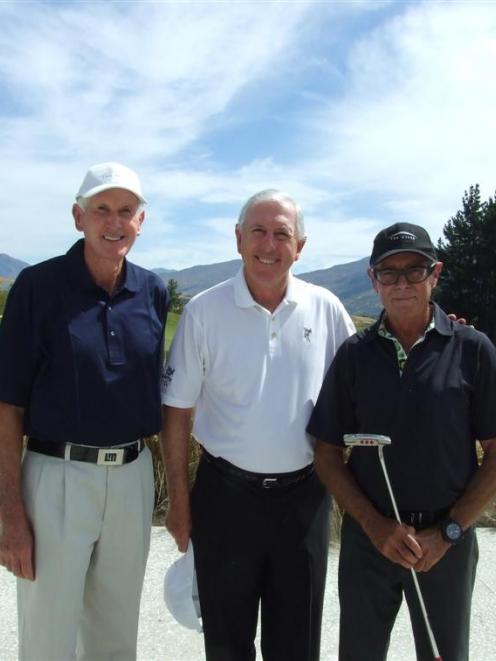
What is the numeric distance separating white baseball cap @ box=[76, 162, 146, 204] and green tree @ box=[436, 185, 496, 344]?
42.9 metres

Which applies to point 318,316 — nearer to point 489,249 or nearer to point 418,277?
point 418,277

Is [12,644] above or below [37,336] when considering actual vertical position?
below

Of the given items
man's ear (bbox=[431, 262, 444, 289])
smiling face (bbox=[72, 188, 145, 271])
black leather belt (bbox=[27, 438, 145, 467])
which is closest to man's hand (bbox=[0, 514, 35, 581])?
black leather belt (bbox=[27, 438, 145, 467])

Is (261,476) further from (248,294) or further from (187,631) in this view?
(187,631)

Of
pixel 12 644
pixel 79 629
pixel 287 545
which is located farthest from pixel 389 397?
pixel 12 644

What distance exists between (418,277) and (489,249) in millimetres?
46992

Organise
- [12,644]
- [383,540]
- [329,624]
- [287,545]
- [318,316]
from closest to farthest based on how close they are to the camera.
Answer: [383,540]
[287,545]
[318,316]
[12,644]
[329,624]

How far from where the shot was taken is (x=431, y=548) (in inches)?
105

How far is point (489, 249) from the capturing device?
152 feet

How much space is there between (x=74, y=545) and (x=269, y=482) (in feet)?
2.98

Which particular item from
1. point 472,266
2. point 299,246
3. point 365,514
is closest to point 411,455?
point 365,514

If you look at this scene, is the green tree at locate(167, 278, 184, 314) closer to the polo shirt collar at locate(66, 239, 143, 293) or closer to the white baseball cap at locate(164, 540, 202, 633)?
the polo shirt collar at locate(66, 239, 143, 293)

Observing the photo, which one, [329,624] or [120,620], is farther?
[329,624]

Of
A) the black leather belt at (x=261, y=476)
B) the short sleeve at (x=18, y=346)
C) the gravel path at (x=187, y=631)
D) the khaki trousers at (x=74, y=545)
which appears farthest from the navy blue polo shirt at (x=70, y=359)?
the gravel path at (x=187, y=631)
